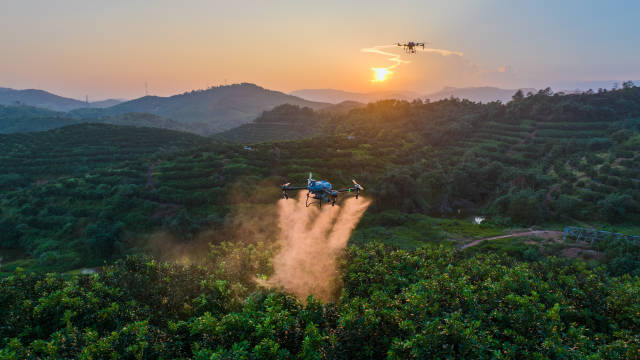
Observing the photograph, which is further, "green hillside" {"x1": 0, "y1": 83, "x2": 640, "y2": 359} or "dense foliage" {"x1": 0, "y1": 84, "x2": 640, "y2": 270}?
"dense foliage" {"x1": 0, "y1": 84, "x2": 640, "y2": 270}

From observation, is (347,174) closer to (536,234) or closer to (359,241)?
(359,241)

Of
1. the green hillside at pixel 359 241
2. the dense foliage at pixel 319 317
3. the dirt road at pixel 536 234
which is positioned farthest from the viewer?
the dirt road at pixel 536 234

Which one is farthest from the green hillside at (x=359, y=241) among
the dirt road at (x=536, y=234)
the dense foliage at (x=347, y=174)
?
the dirt road at (x=536, y=234)

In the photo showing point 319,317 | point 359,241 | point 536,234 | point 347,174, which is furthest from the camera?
point 347,174

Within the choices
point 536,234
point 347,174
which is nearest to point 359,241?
point 536,234

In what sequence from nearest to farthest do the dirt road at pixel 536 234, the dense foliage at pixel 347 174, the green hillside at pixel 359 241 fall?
the green hillside at pixel 359 241, the dirt road at pixel 536 234, the dense foliage at pixel 347 174

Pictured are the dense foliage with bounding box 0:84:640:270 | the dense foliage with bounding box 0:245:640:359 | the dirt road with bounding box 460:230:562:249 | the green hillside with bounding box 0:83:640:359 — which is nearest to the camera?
the dense foliage with bounding box 0:245:640:359

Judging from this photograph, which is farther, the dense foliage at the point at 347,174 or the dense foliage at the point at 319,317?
the dense foliage at the point at 347,174

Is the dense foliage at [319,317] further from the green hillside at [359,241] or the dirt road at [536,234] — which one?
the dirt road at [536,234]

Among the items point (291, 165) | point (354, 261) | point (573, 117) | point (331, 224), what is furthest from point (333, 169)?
point (573, 117)

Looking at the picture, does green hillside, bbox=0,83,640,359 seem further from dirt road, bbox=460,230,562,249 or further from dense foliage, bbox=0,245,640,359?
dirt road, bbox=460,230,562,249

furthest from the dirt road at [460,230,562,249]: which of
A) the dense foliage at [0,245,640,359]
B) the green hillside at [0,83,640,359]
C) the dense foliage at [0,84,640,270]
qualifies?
the dense foliage at [0,245,640,359]
